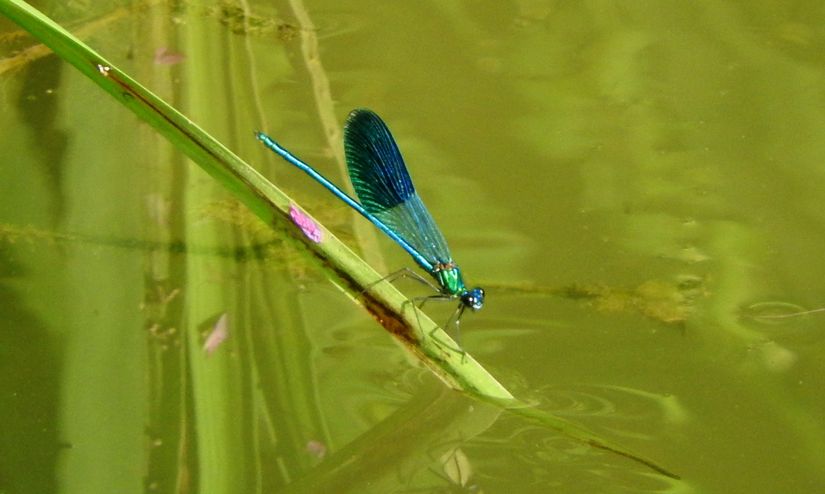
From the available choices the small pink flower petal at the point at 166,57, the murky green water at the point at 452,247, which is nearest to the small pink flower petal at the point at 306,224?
the murky green water at the point at 452,247

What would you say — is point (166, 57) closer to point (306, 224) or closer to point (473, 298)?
point (473, 298)

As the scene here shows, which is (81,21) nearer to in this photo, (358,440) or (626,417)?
(358,440)

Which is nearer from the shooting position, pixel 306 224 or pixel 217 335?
pixel 306 224

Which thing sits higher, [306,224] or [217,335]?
[306,224]

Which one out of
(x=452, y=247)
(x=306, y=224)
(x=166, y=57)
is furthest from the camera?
(x=166, y=57)

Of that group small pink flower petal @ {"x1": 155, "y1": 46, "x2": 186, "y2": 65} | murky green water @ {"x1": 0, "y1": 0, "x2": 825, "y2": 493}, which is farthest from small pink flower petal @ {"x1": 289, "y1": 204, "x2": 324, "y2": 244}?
small pink flower petal @ {"x1": 155, "y1": 46, "x2": 186, "y2": 65}

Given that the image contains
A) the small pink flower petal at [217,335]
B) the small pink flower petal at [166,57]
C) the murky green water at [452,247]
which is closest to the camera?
the murky green water at [452,247]

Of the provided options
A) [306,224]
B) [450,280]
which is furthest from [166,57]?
[306,224]

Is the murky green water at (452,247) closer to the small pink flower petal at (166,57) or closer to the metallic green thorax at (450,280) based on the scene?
the small pink flower petal at (166,57)
